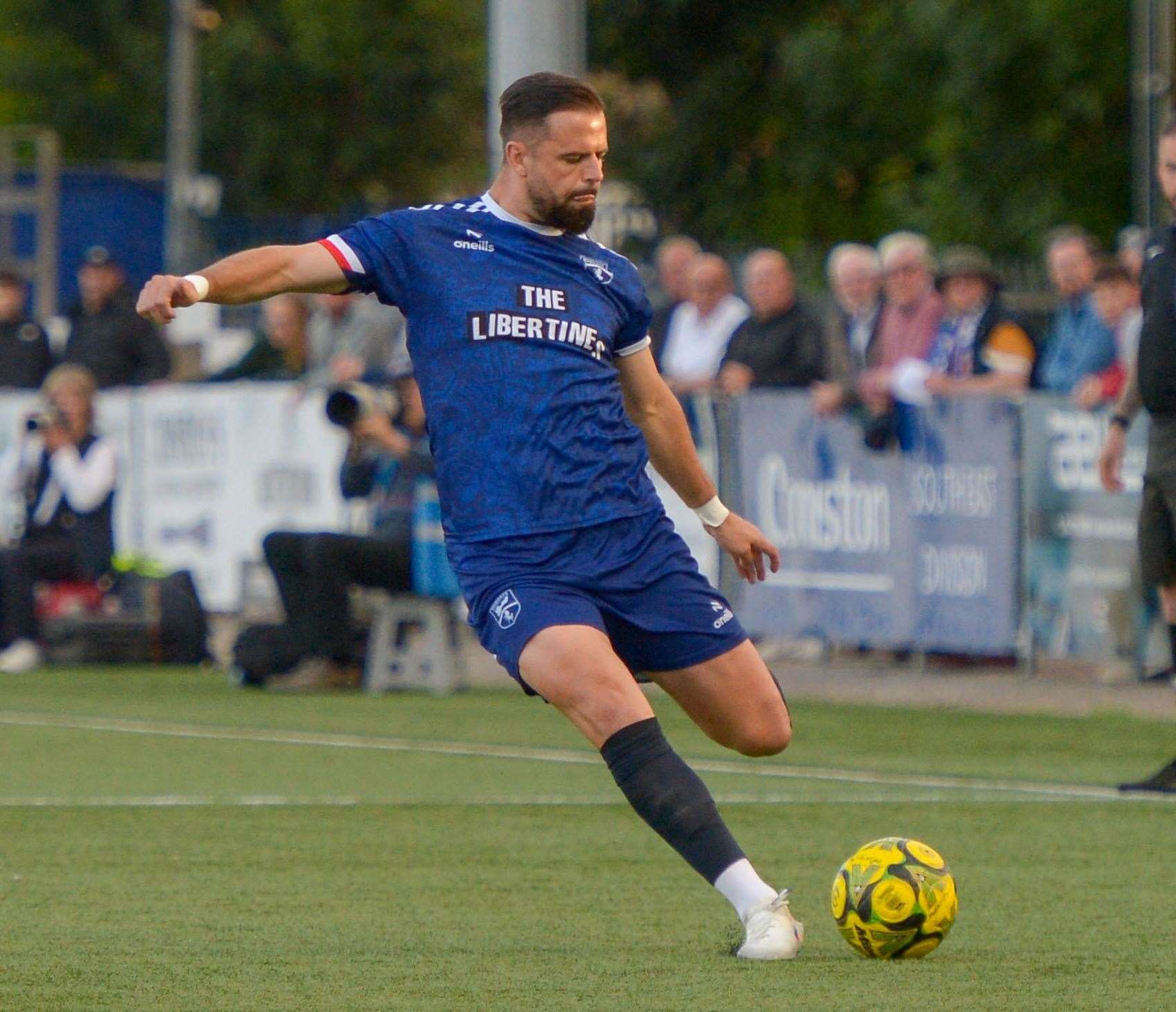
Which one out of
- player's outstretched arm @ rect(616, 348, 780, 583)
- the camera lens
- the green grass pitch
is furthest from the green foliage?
player's outstretched arm @ rect(616, 348, 780, 583)

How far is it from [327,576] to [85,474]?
267 cm

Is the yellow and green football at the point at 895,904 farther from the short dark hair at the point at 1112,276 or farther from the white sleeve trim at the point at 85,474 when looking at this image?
the white sleeve trim at the point at 85,474

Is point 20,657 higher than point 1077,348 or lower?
lower

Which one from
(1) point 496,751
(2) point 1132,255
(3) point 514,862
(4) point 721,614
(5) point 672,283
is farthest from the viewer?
(5) point 672,283

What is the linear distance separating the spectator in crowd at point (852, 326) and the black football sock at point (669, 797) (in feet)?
26.4

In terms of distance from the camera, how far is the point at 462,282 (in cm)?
629

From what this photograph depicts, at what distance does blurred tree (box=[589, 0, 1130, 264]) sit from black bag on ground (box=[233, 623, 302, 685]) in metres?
15.6

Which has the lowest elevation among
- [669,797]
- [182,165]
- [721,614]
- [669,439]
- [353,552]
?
[669,797]

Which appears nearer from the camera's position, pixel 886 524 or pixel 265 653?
pixel 886 524

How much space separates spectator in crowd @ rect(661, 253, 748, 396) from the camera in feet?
49.6

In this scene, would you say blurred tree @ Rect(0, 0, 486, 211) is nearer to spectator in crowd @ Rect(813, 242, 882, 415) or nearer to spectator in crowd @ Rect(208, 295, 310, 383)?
spectator in crowd @ Rect(208, 295, 310, 383)

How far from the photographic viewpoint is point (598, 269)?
6.43 m

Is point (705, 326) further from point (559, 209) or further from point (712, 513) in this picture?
point (559, 209)

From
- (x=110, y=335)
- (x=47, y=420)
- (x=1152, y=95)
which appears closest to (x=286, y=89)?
(x=110, y=335)
